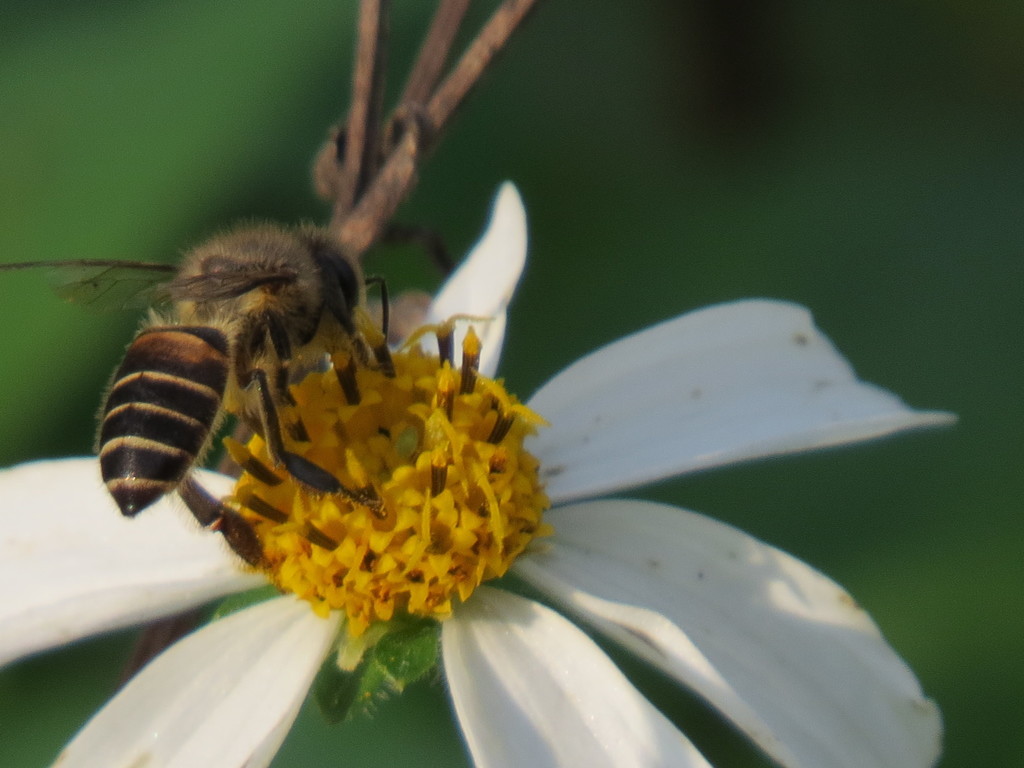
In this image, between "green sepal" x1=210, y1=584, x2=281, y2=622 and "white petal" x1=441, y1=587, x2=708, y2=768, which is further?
"green sepal" x1=210, y1=584, x2=281, y2=622

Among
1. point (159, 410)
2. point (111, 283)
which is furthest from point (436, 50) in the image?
point (159, 410)

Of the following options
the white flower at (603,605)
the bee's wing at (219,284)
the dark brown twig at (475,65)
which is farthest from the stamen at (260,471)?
the dark brown twig at (475,65)

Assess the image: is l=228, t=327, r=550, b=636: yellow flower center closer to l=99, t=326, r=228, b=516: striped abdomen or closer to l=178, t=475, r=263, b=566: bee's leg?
l=178, t=475, r=263, b=566: bee's leg

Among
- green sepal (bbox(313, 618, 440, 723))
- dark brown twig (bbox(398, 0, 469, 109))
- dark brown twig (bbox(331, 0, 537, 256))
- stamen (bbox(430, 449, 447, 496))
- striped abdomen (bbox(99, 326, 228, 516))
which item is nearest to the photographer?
striped abdomen (bbox(99, 326, 228, 516))

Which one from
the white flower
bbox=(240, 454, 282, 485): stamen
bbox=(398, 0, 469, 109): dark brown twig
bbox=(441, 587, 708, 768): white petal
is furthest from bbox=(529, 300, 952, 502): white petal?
bbox=(398, 0, 469, 109): dark brown twig

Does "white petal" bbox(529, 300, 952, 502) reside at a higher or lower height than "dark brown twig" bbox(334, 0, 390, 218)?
lower

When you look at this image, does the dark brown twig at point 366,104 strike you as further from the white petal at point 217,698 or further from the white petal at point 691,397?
the white petal at point 217,698

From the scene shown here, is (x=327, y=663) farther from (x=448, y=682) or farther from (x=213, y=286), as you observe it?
(x=213, y=286)
